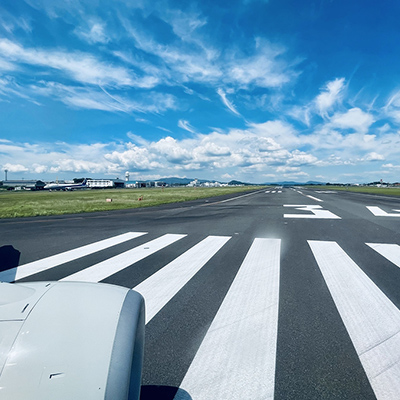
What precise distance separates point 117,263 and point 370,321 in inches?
149

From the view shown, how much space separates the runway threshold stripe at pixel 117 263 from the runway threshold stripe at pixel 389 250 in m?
4.49

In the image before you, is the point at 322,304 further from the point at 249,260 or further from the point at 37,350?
the point at 37,350

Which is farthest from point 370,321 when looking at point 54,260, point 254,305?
point 54,260

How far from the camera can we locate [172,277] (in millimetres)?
3803

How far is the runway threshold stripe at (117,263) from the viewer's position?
3.78 metres

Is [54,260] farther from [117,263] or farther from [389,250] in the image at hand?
[389,250]

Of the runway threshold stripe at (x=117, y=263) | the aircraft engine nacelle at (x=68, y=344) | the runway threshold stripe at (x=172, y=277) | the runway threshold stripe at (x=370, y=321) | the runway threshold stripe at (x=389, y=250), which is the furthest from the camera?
the runway threshold stripe at (x=389, y=250)

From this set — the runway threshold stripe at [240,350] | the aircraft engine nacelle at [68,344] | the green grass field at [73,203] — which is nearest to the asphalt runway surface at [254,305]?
the runway threshold stripe at [240,350]

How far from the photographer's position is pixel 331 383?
1.82m

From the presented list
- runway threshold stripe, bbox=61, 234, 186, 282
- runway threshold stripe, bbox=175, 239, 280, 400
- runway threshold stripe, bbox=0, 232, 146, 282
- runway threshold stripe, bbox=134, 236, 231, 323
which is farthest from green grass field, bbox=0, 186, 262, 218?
runway threshold stripe, bbox=175, 239, 280, 400

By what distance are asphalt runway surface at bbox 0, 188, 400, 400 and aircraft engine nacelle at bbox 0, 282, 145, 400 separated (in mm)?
909

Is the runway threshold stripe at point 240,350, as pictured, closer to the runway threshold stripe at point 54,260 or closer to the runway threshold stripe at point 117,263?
the runway threshold stripe at point 117,263

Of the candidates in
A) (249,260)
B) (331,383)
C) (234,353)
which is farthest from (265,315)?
(249,260)

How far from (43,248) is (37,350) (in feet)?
18.1
